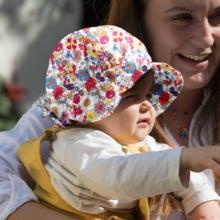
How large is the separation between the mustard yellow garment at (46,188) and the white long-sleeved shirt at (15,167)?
2.2 inches

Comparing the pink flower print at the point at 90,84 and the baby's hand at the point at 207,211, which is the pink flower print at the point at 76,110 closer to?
the pink flower print at the point at 90,84

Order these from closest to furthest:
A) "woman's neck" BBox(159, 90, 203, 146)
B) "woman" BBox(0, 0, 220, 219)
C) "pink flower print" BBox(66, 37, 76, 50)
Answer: "pink flower print" BBox(66, 37, 76, 50) → "woman" BBox(0, 0, 220, 219) → "woman's neck" BBox(159, 90, 203, 146)

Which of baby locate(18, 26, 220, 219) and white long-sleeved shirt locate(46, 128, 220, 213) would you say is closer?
white long-sleeved shirt locate(46, 128, 220, 213)

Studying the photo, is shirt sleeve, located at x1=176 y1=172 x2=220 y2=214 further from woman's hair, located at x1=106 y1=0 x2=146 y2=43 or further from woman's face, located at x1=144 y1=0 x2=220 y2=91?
woman's hair, located at x1=106 y1=0 x2=146 y2=43

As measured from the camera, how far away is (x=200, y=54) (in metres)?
3.36

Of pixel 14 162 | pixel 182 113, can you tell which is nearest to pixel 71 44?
pixel 14 162

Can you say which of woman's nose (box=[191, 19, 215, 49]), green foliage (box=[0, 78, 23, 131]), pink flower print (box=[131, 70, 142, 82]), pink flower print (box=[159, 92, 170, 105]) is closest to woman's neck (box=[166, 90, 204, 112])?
woman's nose (box=[191, 19, 215, 49])

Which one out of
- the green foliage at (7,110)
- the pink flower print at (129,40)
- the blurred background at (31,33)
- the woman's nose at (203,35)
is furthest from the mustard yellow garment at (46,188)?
the blurred background at (31,33)

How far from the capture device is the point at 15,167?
3.15 metres

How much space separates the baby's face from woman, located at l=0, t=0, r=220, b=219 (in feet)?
1.59

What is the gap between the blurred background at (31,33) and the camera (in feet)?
23.2

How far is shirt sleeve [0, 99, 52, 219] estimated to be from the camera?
306 cm

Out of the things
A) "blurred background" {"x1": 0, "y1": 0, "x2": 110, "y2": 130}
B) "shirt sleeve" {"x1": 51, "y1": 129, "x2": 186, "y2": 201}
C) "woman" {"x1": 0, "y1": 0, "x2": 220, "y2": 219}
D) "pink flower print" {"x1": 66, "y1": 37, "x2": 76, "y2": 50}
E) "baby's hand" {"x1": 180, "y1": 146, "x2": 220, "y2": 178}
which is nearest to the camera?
"baby's hand" {"x1": 180, "y1": 146, "x2": 220, "y2": 178}

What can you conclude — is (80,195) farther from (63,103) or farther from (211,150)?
(211,150)
